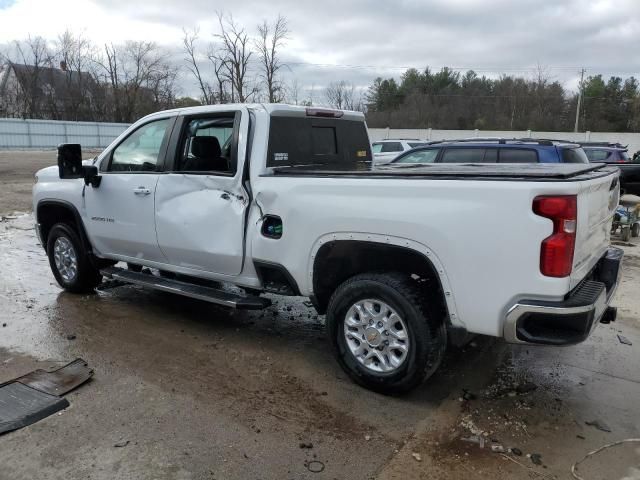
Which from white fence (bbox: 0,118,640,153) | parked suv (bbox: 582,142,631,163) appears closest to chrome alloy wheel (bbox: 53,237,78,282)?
parked suv (bbox: 582,142,631,163)

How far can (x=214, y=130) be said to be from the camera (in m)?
4.86

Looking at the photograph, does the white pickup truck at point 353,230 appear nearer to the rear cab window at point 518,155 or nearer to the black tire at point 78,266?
the black tire at point 78,266

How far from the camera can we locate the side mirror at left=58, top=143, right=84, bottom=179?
5.45 meters

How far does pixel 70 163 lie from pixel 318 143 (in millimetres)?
2590

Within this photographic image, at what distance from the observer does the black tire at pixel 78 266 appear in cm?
604

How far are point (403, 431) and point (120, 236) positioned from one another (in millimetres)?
3529

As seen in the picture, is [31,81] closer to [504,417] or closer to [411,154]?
[411,154]

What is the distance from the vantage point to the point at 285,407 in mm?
3715

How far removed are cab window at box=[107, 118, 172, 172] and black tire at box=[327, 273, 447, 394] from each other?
7.86 ft

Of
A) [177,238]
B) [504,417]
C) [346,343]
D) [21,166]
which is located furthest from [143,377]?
[21,166]

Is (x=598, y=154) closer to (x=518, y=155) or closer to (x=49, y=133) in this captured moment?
(x=518, y=155)

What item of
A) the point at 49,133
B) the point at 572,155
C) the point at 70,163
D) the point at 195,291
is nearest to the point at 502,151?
the point at 572,155

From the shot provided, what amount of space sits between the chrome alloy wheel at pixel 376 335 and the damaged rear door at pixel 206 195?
1.17 m

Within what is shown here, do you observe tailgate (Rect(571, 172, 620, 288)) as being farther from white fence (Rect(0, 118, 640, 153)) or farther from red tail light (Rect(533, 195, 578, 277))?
white fence (Rect(0, 118, 640, 153))
